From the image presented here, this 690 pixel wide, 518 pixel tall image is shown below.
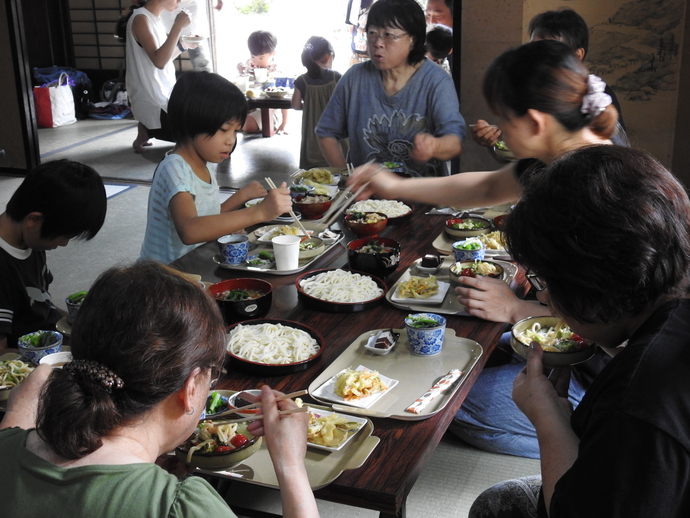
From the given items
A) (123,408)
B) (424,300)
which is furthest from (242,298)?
(123,408)

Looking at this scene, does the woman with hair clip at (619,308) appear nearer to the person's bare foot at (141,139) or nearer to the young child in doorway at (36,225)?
the young child in doorway at (36,225)

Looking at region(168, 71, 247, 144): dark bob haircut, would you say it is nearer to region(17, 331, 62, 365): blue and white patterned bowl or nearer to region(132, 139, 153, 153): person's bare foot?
region(17, 331, 62, 365): blue and white patterned bowl

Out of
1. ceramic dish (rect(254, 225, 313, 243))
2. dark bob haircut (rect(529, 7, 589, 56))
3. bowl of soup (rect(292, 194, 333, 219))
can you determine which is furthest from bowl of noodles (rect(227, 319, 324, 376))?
dark bob haircut (rect(529, 7, 589, 56))

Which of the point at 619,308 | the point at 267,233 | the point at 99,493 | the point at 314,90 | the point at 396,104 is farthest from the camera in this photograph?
the point at 314,90

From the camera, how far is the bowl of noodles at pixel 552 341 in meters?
1.67

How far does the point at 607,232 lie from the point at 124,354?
73 centimetres

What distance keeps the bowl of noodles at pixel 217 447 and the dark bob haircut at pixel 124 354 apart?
0.31 meters

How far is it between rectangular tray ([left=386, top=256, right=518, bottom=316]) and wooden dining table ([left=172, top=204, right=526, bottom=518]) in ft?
0.06

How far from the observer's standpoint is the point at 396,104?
3451 mm

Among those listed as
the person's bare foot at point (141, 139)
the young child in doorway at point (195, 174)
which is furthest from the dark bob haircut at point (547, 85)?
the person's bare foot at point (141, 139)

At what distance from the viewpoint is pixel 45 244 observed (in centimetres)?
218

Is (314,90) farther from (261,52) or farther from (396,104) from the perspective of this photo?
(396,104)

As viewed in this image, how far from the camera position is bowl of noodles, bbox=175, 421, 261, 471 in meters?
1.32

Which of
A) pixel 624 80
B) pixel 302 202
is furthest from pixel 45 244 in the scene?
pixel 624 80
